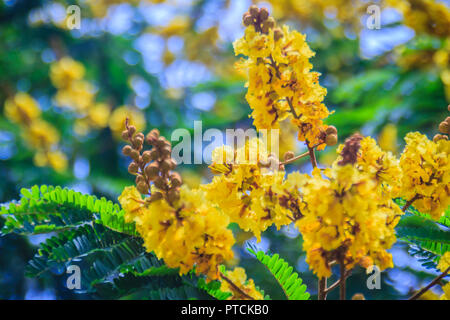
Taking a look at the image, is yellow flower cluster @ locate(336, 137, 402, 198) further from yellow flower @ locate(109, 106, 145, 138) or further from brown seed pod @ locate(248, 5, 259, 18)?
yellow flower @ locate(109, 106, 145, 138)

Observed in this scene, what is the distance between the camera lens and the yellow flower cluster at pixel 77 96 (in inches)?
237

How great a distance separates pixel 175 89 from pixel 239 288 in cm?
603

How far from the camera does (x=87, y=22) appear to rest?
6820 millimetres

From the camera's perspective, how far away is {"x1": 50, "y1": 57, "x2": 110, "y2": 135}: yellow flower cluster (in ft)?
19.7

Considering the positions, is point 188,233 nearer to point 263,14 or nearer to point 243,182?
point 243,182

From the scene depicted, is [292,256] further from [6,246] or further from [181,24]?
[181,24]

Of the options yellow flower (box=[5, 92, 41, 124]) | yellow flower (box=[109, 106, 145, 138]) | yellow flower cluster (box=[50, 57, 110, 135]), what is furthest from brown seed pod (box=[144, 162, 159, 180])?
yellow flower cluster (box=[50, 57, 110, 135])

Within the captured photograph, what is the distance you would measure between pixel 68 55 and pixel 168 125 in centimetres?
193

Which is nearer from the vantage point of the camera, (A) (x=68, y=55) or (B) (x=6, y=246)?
(B) (x=6, y=246)

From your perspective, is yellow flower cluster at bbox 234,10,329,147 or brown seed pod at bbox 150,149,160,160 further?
yellow flower cluster at bbox 234,10,329,147

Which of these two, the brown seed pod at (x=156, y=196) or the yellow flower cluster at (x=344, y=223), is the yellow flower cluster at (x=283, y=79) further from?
the brown seed pod at (x=156, y=196)

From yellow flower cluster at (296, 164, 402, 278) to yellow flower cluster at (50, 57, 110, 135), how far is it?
518 centimetres

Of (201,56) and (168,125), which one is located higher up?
(201,56)
